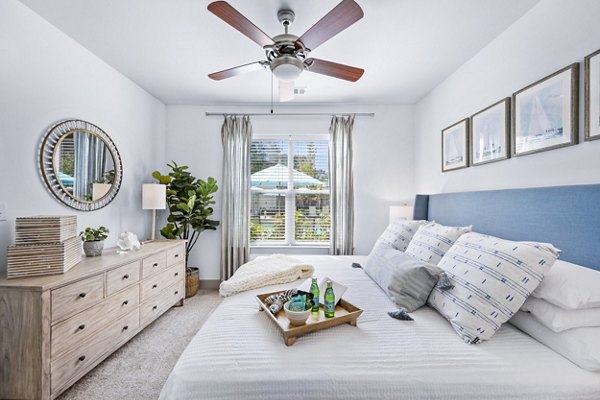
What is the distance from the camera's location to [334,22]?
4.93 feet

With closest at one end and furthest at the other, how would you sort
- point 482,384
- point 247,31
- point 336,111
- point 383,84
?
point 482,384 → point 247,31 → point 383,84 → point 336,111

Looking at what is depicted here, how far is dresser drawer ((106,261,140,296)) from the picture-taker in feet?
6.46

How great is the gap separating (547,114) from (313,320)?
193cm

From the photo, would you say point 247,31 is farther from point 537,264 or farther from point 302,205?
point 302,205

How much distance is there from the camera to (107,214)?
270cm

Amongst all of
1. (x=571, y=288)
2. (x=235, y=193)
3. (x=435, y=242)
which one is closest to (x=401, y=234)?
(x=435, y=242)

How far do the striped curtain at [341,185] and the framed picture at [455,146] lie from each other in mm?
1173

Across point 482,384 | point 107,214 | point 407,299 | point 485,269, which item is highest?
point 107,214

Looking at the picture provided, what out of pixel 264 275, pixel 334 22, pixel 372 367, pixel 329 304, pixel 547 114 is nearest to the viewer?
pixel 372 367

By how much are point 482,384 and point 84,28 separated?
337cm

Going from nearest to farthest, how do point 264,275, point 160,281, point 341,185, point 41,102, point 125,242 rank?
point 264,275, point 41,102, point 125,242, point 160,281, point 341,185

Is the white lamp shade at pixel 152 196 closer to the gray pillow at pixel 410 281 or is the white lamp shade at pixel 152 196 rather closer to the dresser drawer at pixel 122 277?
the dresser drawer at pixel 122 277

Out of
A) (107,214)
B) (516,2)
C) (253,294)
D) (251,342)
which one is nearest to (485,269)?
(251,342)

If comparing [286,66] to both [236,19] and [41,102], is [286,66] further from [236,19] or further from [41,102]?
[41,102]
